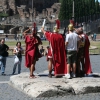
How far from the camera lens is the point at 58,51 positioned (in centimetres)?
1403

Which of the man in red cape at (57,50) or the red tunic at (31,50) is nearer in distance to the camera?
the man in red cape at (57,50)

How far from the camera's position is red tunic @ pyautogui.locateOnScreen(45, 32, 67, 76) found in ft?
45.7

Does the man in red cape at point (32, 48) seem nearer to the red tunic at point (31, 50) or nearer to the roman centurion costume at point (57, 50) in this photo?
the red tunic at point (31, 50)

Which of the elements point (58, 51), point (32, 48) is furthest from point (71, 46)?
point (32, 48)

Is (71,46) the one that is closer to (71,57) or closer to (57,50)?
(71,57)

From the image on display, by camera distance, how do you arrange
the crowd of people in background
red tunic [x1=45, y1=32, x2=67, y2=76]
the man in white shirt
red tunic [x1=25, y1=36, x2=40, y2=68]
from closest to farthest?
the man in white shirt → the crowd of people in background → red tunic [x1=45, y1=32, x2=67, y2=76] → red tunic [x1=25, y1=36, x2=40, y2=68]

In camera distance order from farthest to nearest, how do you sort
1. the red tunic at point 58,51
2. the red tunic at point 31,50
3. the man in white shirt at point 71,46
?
the red tunic at point 31,50 → the red tunic at point 58,51 → the man in white shirt at point 71,46

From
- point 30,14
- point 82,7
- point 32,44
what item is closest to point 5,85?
point 32,44

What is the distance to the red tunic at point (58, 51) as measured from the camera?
13.9 meters

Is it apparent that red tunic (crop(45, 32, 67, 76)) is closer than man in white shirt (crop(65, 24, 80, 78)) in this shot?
No

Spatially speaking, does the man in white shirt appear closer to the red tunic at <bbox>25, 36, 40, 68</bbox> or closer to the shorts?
the shorts

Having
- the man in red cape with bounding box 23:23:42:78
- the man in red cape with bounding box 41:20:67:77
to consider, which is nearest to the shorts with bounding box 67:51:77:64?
the man in red cape with bounding box 41:20:67:77

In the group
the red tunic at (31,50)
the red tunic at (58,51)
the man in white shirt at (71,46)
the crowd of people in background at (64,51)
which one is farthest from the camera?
the red tunic at (31,50)

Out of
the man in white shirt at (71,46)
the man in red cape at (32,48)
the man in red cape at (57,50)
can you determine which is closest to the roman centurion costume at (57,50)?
the man in red cape at (57,50)
